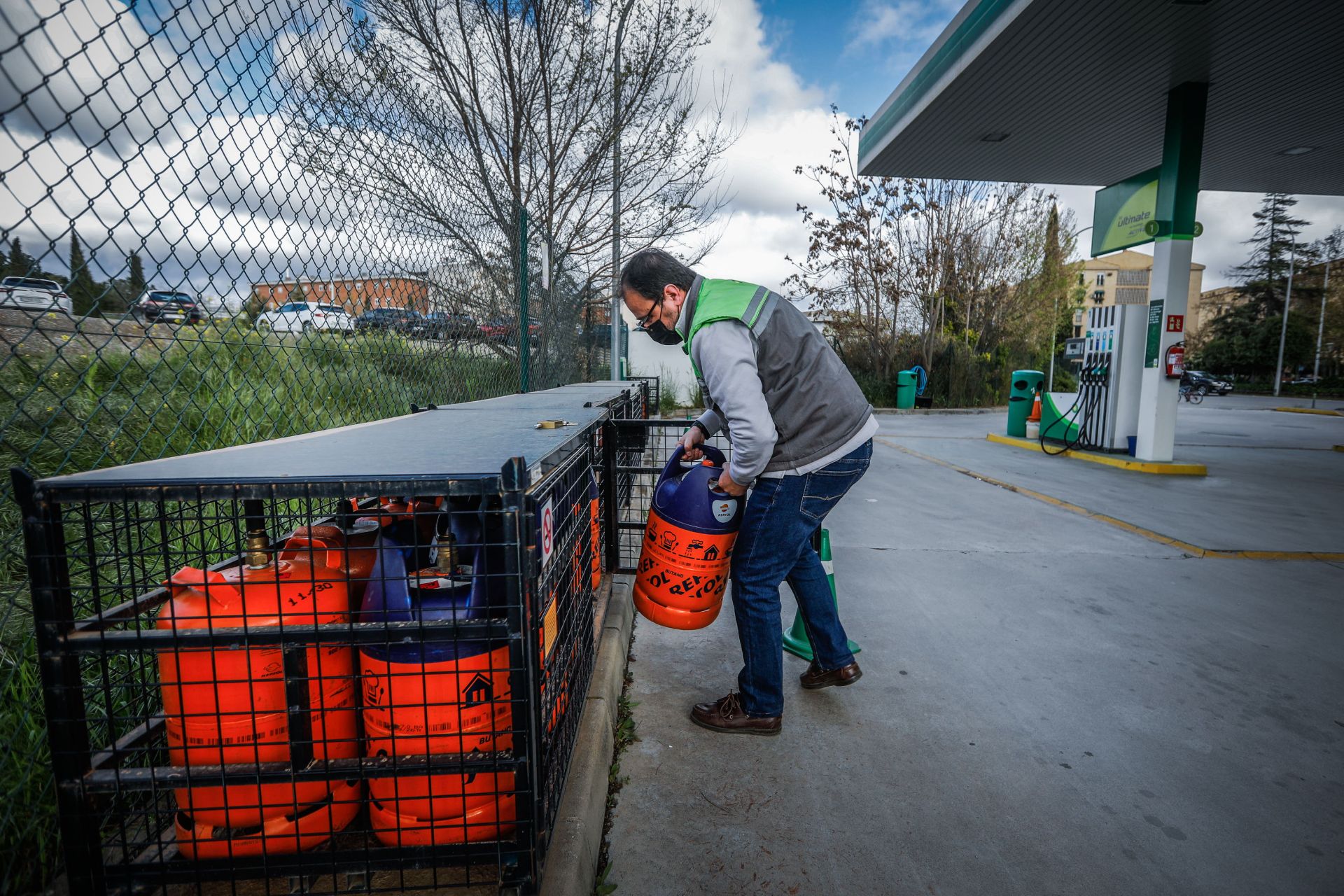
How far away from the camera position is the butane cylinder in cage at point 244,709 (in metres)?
1.49

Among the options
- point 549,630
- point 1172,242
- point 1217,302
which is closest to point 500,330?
point 549,630

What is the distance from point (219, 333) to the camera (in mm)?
2549

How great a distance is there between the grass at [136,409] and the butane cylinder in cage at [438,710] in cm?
89

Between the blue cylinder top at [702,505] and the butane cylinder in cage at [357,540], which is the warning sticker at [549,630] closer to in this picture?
the butane cylinder in cage at [357,540]

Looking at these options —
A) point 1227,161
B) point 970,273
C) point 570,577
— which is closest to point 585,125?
point 570,577

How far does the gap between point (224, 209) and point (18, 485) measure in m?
1.28

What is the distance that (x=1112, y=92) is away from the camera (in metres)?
8.31

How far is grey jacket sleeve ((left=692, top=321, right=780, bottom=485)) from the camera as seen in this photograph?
90.8 inches

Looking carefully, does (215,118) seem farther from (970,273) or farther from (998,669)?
(970,273)

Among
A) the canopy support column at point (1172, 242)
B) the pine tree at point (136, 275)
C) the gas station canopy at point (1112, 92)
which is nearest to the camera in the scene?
the pine tree at point (136, 275)

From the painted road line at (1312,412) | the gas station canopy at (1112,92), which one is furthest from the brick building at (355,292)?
the painted road line at (1312,412)

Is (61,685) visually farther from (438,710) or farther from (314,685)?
(438,710)

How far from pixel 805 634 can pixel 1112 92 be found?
857 cm

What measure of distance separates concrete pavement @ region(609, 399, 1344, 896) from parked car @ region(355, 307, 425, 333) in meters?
2.06
